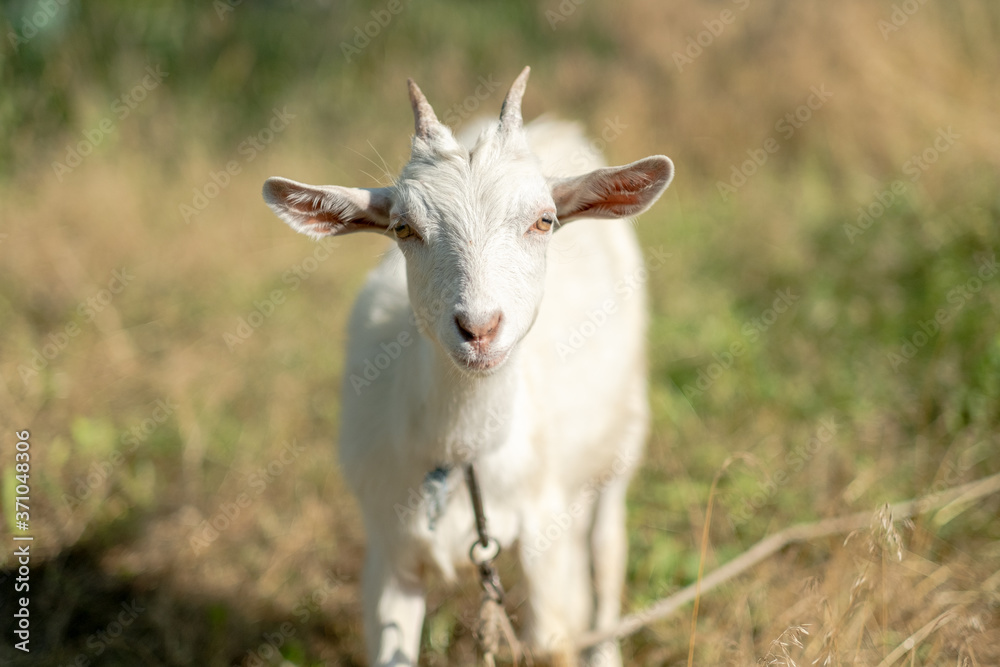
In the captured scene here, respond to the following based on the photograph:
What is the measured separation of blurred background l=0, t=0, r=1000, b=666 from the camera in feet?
10.5

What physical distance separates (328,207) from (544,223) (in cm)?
61

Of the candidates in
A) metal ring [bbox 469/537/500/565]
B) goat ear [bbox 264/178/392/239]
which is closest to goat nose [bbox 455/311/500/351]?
goat ear [bbox 264/178/392/239]

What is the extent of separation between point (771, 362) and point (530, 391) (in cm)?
261

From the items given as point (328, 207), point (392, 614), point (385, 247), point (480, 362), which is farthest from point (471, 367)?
point (385, 247)

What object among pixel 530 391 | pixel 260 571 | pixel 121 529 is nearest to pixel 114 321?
pixel 121 529

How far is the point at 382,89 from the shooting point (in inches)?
311

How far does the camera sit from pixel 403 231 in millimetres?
2201

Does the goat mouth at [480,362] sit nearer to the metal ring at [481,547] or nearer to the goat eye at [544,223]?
the goat eye at [544,223]

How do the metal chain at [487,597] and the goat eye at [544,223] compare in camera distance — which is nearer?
the goat eye at [544,223]

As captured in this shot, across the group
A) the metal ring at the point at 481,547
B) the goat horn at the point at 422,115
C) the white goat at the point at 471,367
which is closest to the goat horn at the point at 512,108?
the white goat at the point at 471,367

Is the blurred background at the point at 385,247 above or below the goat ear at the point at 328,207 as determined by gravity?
below

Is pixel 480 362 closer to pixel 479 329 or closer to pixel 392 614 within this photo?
pixel 479 329

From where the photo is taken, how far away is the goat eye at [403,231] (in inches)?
85.9

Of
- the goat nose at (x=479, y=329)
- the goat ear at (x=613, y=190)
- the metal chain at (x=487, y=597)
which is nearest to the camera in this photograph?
the goat nose at (x=479, y=329)
